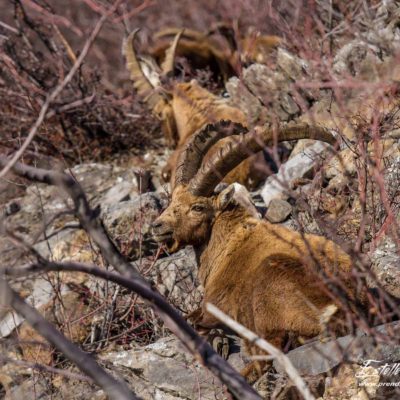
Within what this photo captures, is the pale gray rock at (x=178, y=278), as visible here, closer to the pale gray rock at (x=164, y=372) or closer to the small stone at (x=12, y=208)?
the pale gray rock at (x=164, y=372)

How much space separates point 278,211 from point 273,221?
0.11 meters

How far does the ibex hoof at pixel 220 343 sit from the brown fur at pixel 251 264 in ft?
0.25

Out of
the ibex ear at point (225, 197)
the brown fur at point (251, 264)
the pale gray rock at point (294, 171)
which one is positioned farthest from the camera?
the pale gray rock at point (294, 171)

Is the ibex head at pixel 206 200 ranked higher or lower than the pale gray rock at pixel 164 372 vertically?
higher

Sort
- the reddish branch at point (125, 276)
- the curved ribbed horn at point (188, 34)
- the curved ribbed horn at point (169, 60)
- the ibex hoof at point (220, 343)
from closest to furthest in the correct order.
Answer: the reddish branch at point (125, 276) → the ibex hoof at point (220, 343) → the curved ribbed horn at point (169, 60) → the curved ribbed horn at point (188, 34)

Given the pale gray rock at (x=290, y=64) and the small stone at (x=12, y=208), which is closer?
the pale gray rock at (x=290, y=64)

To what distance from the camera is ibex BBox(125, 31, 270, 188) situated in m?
9.75

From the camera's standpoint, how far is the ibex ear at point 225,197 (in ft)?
21.0

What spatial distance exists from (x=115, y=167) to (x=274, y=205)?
14.6 feet

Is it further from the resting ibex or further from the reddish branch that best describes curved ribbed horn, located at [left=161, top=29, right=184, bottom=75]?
the reddish branch

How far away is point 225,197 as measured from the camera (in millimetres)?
6391

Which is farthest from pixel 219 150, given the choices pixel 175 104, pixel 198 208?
pixel 175 104

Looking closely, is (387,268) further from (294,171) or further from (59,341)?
(59,341)

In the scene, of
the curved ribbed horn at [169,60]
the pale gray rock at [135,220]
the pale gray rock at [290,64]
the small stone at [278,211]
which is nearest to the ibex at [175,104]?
the curved ribbed horn at [169,60]
